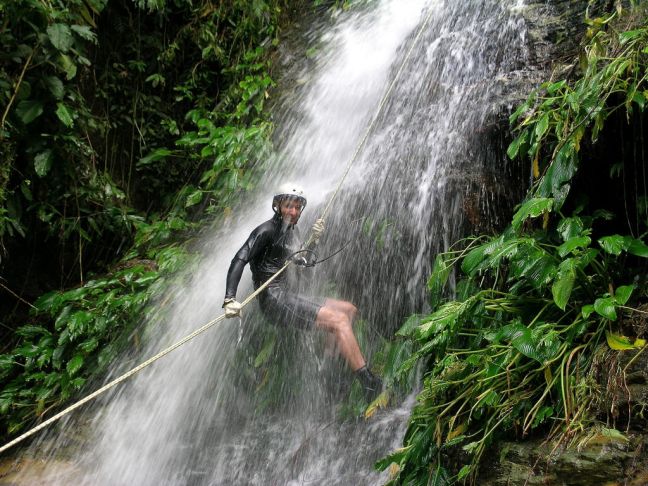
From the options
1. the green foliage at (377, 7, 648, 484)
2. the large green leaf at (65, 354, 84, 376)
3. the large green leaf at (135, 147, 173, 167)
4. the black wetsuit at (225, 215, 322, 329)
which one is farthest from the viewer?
the large green leaf at (135, 147, 173, 167)

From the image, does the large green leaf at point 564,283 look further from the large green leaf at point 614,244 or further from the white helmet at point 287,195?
the white helmet at point 287,195

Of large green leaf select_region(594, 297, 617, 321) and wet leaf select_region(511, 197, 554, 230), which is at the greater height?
wet leaf select_region(511, 197, 554, 230)

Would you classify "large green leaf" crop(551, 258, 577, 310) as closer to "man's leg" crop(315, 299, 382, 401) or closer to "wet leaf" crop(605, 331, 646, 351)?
"wet leaf" crop(605, 331, 646, 351)

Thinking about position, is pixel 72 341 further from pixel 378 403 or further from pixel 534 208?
pixel 534 208

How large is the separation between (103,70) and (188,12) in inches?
55.5

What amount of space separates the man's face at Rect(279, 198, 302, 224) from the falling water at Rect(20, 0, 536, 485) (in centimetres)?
60

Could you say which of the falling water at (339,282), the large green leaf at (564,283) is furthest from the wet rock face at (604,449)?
the falling water at (339,282)

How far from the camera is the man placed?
13.9 feet

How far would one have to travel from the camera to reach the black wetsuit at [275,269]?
4.42 meters

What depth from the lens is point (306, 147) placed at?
6199mm

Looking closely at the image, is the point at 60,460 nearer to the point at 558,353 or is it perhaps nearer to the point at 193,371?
the point at 193,371

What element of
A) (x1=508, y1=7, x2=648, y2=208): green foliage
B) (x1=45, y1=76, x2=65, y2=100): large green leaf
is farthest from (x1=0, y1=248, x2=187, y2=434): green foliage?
(x1=508, y1=7, x2=648, y2=208): green foliage

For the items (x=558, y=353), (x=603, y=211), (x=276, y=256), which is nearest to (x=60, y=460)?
(x=276, y=256)

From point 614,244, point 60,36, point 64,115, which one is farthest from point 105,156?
point 614,244
